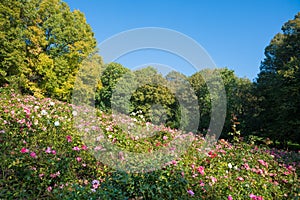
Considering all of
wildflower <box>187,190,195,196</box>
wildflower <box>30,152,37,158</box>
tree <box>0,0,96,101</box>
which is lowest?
wildflower <box>30,152,37,158</box>

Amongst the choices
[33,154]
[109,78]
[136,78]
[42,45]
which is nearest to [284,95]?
[136,78]

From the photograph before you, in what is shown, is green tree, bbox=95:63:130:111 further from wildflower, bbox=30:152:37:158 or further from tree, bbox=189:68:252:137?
wildflower, bbox=30:152:37:158

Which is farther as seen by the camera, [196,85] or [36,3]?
[196,85]

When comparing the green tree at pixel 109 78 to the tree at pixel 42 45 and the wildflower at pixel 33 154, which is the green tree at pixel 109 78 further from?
the wildflower at pixel 33 154

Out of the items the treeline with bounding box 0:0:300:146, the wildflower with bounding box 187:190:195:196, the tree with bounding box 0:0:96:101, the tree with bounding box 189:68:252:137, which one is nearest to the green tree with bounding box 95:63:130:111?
the treeline with bounding box 0:0:300:146

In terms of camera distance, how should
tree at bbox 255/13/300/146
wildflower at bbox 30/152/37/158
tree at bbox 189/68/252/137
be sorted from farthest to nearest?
tree at bbox 189/68/252/137 → tree at bbox 255/13/300/146 → wildflower at bbox 30/152/37/158

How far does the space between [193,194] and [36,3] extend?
56.3 ft

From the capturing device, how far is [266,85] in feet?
52.0

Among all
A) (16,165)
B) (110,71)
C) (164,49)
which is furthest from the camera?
(110,71)

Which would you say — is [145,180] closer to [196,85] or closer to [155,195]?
[155,195]

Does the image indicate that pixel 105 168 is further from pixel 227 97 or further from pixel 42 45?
pixel 227 97

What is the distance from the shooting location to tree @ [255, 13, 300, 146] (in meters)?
11.8

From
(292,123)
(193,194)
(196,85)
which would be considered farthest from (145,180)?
(196,85)

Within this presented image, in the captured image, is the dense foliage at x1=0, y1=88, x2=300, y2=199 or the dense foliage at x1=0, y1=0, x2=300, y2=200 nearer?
the dense foliage at x1=0, y1=88, x2=300, y2=199
